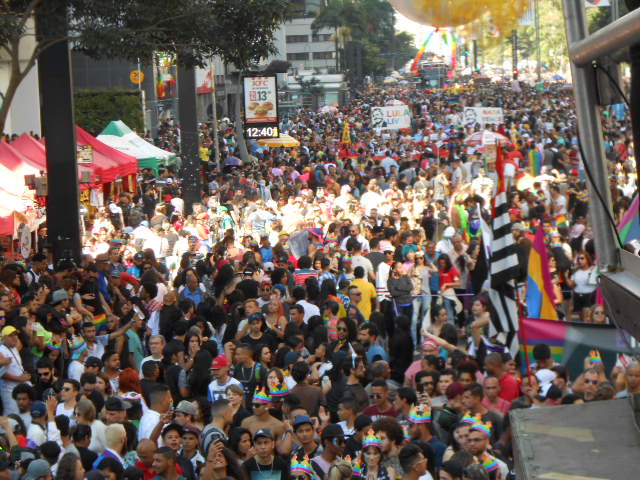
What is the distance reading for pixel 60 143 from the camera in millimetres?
20062

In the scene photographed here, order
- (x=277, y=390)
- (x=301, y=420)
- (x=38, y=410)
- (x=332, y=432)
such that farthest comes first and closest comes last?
(x=277, y=390) → (x=38, y=410) → (x=301, y=420) → (x=332, y=432)

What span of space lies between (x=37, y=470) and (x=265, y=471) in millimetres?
1488

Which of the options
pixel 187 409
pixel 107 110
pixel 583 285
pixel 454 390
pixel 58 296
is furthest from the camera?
pixel 107 110

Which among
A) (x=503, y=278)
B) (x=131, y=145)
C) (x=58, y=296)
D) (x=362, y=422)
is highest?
(x=131, y=145)

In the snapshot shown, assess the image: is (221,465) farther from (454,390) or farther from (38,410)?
(38,410)

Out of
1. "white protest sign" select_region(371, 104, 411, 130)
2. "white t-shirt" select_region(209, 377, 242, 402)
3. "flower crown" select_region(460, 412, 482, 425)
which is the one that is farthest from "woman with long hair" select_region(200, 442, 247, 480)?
"white protest sign" select_region(371, 104, 411, 130)

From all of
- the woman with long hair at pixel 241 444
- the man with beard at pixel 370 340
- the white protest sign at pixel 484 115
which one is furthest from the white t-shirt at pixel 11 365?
the white protest sign at pixel 484 115

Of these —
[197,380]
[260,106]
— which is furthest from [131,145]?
[197,380]

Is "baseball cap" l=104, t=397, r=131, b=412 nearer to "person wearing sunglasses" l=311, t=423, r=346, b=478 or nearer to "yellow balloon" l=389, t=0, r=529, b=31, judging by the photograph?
"person wearing sunglasses" l=311, t=423, r=346, b=478

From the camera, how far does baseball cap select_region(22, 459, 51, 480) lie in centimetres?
697

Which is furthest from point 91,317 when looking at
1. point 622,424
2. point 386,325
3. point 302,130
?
point 302,130

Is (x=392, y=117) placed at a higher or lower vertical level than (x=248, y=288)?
higher

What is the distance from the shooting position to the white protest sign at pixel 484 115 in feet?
102

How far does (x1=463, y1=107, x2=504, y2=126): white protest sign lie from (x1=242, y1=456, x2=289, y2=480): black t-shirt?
2433cm
